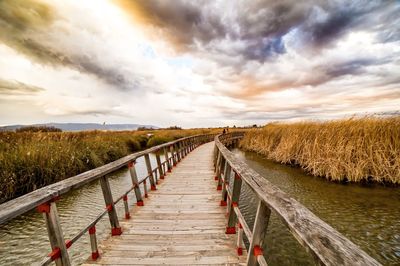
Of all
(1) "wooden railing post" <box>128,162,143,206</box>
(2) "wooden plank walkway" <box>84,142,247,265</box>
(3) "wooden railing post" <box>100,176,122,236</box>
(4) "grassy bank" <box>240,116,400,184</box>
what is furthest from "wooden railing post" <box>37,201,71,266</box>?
(4) "grassy bank" <box>240,116,400,184</box>

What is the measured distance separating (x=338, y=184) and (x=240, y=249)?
777cm

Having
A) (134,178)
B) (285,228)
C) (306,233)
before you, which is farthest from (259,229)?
(285,228)

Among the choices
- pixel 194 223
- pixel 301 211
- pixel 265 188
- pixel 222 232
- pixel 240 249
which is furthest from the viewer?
pixel 194 223

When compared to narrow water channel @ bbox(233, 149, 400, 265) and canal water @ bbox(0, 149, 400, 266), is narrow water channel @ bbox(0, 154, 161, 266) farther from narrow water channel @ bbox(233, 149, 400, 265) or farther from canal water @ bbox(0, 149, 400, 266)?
narrow water channel @ bbox(233, 149, 400, 265)

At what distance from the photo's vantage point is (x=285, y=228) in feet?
19.1

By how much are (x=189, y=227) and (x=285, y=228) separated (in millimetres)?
3080

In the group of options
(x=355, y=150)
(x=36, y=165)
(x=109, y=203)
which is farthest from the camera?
(x=355, y=150)

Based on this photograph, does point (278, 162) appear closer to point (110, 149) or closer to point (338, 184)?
point (338, 184)

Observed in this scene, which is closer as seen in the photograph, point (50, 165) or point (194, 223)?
point (194, 223)

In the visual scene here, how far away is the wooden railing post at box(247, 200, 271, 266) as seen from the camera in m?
2.04

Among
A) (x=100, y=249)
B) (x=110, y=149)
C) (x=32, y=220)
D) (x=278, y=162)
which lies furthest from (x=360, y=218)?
(x=110, y=149)

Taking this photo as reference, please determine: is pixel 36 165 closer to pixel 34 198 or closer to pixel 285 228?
pixel 34 198

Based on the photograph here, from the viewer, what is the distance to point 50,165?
8.62 meters

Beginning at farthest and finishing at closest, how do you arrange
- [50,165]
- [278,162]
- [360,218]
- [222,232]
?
[278,162]
[50,165]
[360,218]
[222,232]
